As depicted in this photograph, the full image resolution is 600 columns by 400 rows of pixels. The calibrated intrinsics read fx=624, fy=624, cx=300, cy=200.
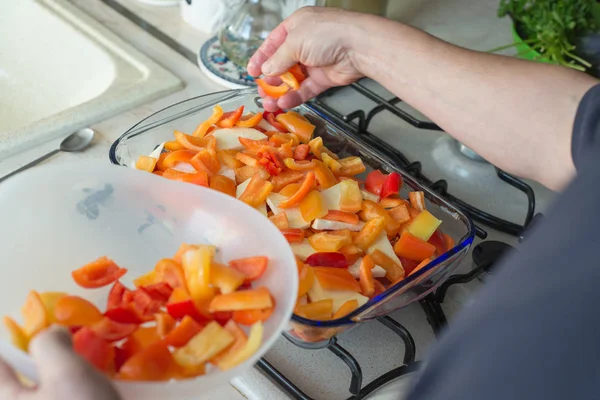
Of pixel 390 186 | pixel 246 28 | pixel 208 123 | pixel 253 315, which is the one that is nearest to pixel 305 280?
pixel 253 315

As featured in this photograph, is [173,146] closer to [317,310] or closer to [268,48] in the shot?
[268,48]

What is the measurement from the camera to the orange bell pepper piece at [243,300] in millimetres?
576

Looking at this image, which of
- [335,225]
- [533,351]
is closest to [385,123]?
[335,225]

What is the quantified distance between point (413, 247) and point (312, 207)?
0.46 feet

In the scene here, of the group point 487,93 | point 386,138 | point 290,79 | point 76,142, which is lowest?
point 76,142

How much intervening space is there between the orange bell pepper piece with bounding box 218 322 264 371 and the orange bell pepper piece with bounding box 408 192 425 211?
40cm

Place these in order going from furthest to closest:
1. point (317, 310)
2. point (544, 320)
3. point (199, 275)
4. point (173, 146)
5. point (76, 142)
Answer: point (76, 142)
point (173, 146)
point (317, 310)
point (199, 275)
point (544, 320)

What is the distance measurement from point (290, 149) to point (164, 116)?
222mm

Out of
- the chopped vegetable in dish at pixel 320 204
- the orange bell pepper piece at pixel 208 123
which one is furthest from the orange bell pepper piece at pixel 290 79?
the orange bell pepper piece at pixel 208 123

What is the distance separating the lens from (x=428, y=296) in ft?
2.81

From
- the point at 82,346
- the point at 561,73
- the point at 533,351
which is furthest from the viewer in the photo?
the point at 561,73

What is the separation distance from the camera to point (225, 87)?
1.20 meters

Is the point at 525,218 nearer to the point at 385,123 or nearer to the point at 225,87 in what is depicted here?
the point at 385,123

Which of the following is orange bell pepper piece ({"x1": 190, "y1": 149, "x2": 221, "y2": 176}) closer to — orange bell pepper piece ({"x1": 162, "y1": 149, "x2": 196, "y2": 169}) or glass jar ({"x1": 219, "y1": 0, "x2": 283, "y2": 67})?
orange bell pepper piece ({"x1": 162, "y1": 149, "x2": 196, "y2": 169})
